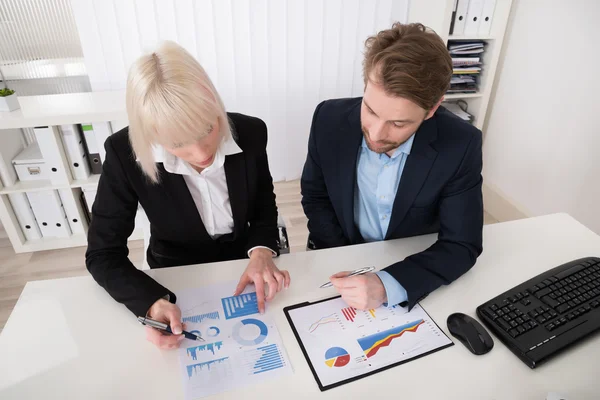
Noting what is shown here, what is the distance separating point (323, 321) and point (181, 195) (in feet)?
1.79

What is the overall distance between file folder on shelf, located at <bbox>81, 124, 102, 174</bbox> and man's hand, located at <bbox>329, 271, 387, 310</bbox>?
6.15 feet

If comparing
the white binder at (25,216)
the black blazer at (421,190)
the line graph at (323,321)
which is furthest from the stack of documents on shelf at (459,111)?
the white binder at (25,216)

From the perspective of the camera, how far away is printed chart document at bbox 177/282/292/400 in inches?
34.2

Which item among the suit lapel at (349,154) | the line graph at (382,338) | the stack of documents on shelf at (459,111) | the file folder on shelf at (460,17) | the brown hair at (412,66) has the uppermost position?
the brown hair at (412,66)

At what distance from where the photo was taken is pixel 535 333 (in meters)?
0.97

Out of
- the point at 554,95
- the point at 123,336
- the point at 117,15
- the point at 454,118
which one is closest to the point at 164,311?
the point at 123,336

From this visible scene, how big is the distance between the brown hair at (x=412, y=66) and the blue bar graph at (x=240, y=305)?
637mm

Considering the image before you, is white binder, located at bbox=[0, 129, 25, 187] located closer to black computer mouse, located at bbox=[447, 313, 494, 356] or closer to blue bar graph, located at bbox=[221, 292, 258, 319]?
blue bar graph, located at bbox=[221, 292, 258, 319]

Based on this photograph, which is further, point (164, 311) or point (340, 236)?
point (340, 236)

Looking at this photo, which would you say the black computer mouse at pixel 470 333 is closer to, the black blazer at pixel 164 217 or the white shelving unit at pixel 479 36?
the black blazer at pixel 164 217

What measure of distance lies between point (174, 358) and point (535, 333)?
0.83m

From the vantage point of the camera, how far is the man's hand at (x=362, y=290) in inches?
40.3

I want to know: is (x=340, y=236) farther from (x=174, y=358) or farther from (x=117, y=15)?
(x=117, y=15)

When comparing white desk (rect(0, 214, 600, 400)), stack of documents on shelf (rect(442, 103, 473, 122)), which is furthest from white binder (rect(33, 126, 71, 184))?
stack of documents on shelf (rect(442, 103, 473, 122))
